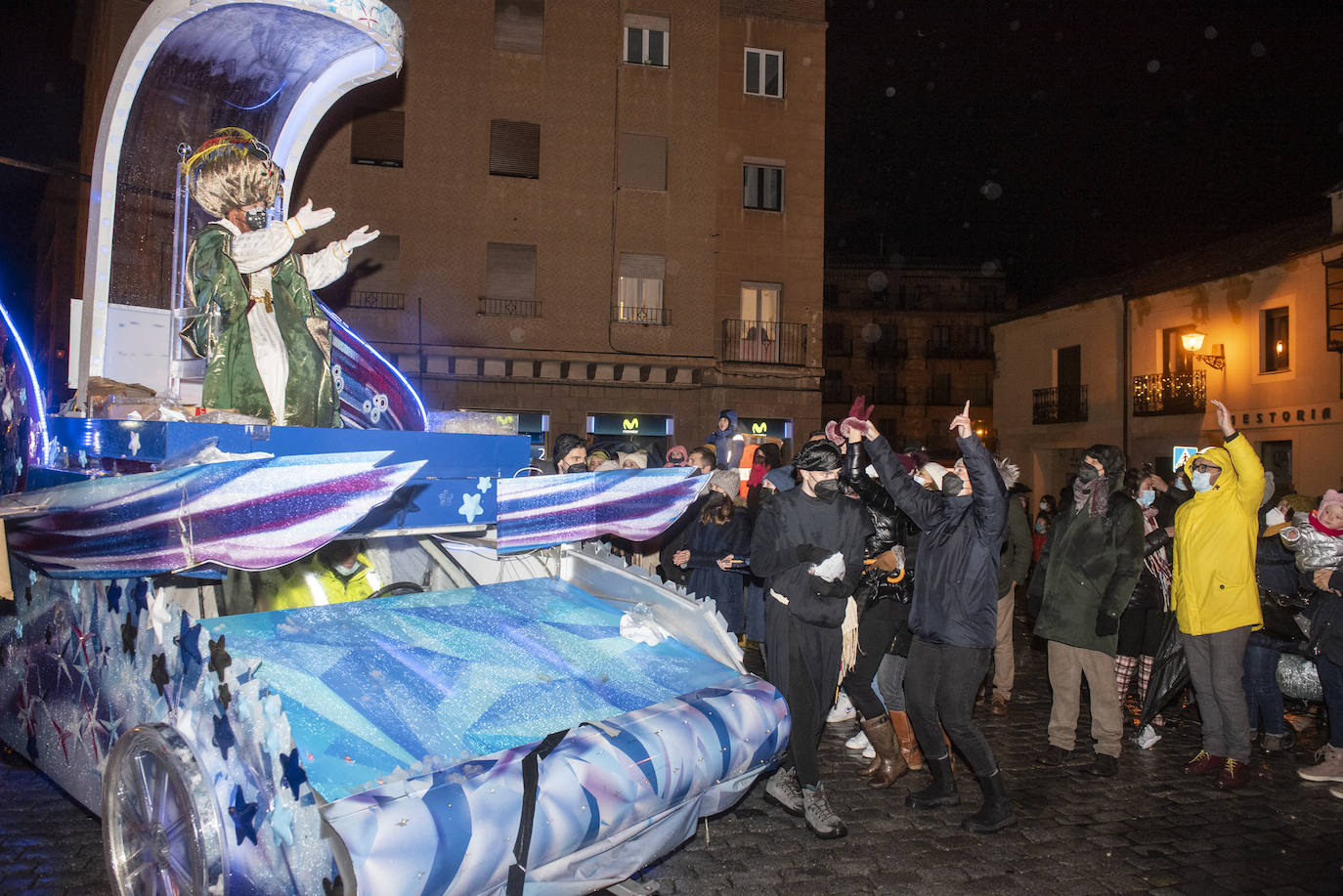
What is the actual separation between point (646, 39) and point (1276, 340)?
16.0 metres

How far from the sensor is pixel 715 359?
68.9 feet

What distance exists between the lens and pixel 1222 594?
224 inches

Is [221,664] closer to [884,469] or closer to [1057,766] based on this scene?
[884,469]

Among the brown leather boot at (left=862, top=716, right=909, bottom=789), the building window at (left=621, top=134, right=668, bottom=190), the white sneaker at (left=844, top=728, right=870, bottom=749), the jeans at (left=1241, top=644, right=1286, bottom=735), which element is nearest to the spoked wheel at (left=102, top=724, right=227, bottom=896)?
the brown leather boot at (left=862, top=716, right=909, bottom=789)

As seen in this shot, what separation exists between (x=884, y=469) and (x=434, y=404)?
646 inches

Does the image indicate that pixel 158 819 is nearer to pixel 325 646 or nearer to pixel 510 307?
pixel 325 646

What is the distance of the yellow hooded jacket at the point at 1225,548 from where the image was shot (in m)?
5.63

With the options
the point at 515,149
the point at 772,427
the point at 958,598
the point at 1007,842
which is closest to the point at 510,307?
the point at 515,149

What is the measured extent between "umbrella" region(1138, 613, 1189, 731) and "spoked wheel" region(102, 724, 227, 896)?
615 centimetres

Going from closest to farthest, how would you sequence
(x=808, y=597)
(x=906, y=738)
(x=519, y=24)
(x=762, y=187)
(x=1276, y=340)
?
(x=808, y=597) → (x=906, y=738) → (x=519, y=24) → (x=1276, y=340) → (x=762, y=187)

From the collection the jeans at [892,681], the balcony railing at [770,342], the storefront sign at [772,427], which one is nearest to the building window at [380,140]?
the balcony railing at [770,342]

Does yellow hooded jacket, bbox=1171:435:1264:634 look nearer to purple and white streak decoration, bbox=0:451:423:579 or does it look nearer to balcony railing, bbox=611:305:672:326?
purple and white streak decoration, bbox=0:451:423:579

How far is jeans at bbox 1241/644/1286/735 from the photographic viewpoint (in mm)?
6352

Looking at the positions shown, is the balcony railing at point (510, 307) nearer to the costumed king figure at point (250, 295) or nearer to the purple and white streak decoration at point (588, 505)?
the costumed king figure at point (250, 295)
